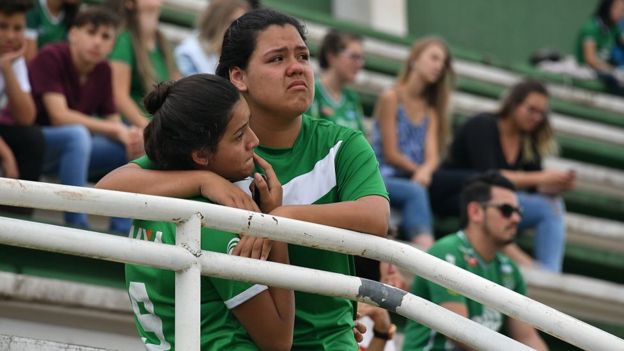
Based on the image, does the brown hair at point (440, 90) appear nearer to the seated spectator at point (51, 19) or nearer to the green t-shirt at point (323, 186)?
the seated spectator at point (51, 19)

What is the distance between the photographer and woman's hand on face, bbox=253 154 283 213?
396 centimetres

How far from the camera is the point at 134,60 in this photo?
777 cm

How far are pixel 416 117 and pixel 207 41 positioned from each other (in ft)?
4.74

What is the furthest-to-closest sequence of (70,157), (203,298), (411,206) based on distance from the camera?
1. (411,206)
2. (70,157)
3. (203,298)

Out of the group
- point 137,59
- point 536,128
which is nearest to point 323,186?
point 137,59

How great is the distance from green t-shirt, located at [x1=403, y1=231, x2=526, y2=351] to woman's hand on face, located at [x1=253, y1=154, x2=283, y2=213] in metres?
2.21

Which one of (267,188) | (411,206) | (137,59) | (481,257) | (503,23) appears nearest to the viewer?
(267,188)

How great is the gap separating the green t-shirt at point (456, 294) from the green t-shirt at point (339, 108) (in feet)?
5.06

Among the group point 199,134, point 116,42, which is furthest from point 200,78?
point 116,42

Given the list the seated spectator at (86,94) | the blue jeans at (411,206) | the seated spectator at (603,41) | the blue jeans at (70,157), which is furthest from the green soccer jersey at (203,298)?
the seated spectator at (603,41)

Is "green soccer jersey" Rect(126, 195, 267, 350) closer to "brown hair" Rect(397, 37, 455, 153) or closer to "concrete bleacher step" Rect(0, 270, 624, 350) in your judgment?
"concrete bleacher step" Rect(0, 270, 624, 350)

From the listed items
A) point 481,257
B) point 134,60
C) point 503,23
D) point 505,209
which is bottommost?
point 481,257

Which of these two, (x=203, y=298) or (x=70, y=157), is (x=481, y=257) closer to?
(x=70, y=157)

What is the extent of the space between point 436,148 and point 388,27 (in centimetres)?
356
